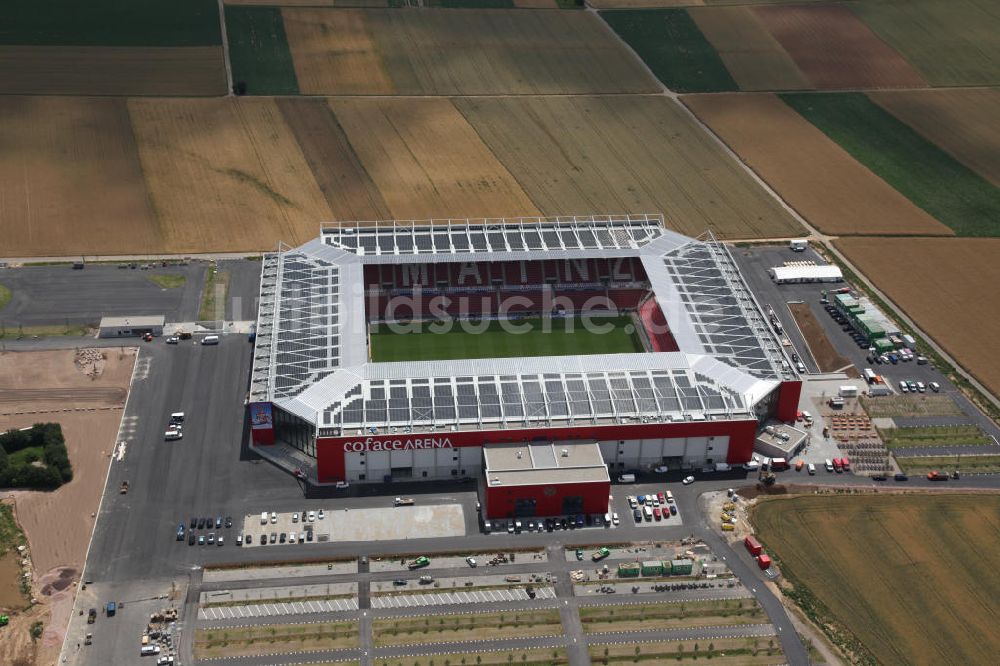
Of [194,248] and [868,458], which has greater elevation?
[194,248]

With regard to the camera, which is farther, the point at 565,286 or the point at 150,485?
the point at 565,286

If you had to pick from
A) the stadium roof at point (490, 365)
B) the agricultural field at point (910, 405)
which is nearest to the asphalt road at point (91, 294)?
the stadium roof at point (490, 365)

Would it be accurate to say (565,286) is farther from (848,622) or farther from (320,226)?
(848,622)

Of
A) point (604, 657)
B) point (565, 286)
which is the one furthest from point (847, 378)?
point (604, 657)

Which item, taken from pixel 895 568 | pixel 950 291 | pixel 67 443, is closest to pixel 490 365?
pixel 895 568

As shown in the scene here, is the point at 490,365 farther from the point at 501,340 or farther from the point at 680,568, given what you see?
the point at 680,568

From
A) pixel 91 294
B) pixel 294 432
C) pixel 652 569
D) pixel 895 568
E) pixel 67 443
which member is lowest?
pixel 895 568
